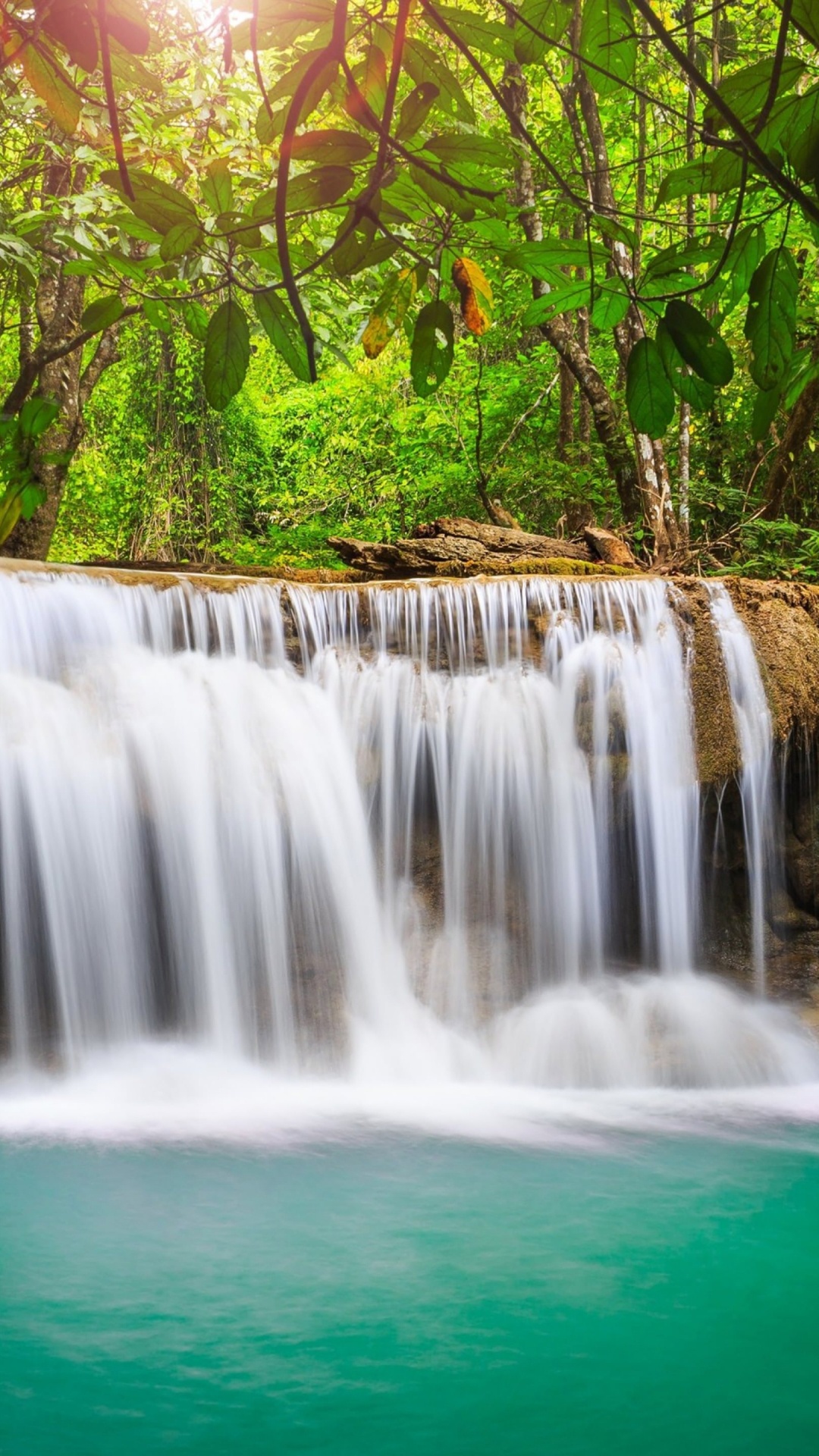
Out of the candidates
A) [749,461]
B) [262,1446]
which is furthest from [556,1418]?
[749,461]

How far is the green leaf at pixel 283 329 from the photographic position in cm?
119

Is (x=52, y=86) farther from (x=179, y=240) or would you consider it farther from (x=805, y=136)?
(x=805, y=136)

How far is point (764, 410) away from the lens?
116 centimetres

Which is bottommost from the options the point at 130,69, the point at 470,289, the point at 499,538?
the point at 470,289

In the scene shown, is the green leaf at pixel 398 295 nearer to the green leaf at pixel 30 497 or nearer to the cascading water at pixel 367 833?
the green leaf at pixel 30 497

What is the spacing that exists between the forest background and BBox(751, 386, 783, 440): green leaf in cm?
1

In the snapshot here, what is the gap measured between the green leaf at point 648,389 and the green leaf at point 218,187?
1.44ft

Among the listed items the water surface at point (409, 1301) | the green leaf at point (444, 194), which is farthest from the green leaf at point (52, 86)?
the water surface at point (409, 1301)

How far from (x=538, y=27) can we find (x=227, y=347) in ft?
1.86

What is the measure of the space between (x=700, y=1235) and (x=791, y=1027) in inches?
125

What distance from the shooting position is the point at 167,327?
65.2 inches

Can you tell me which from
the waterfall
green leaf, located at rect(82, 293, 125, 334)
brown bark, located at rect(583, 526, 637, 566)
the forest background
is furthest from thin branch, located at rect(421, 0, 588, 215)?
brown bark, located at rect(583, 526, 637, 566)

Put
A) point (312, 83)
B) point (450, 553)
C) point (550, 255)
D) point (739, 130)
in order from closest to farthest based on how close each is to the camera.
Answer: point (739, 130), point (312, 83), point (550, 255), point (450, 553)

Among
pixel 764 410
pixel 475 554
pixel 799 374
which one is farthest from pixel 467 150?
pixel 475 554
